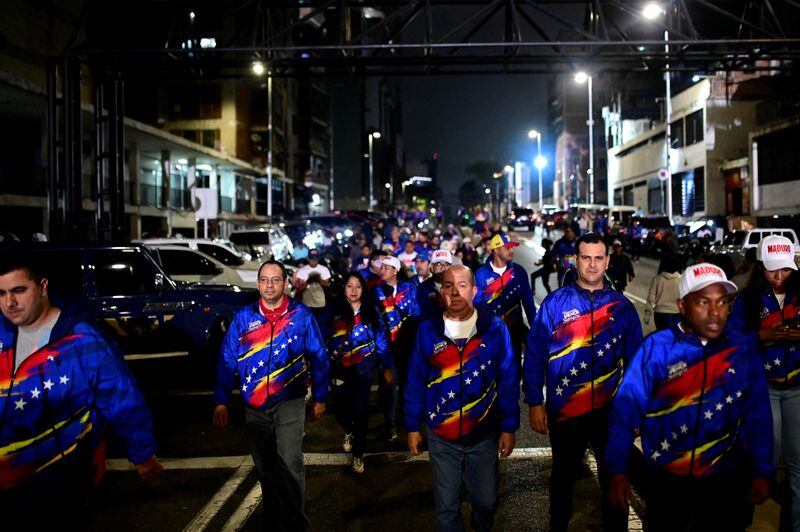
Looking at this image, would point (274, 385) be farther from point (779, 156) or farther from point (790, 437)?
point (779, 156)

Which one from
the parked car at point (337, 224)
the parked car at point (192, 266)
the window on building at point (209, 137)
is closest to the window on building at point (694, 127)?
the parked car at point (337, 224)

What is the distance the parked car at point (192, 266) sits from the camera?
15.0 meters

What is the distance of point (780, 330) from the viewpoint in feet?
14.5

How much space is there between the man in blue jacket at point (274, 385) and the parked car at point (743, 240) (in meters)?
19.5

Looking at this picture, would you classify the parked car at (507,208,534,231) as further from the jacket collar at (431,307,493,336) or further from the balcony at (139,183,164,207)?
the jacket collar at (431,307,493,336)

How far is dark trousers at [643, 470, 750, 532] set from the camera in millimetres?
3320

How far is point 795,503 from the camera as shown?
412 cm

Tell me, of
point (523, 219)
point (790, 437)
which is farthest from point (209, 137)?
point (790, 437)

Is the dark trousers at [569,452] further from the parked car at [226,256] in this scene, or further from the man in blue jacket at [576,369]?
the parked car at [226,256]

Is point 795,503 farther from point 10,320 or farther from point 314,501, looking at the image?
point 10,320

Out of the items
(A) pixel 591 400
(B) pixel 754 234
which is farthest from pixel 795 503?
(B) pixel 754 234

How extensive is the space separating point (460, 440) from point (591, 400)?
3.04 ft

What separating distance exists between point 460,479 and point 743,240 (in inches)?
940

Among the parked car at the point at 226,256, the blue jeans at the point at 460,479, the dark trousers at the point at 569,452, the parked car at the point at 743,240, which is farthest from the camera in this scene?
the parked car at the point at 743,240
